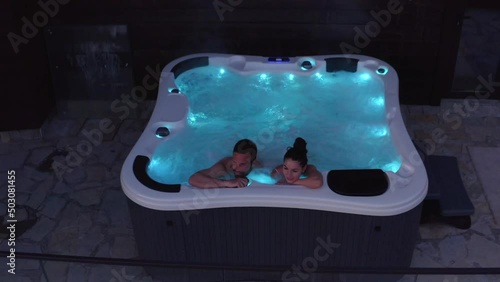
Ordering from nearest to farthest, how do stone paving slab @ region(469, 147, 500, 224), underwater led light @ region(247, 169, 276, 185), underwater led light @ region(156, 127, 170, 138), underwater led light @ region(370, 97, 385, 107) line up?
underwater led light @ region(247, 169, 276, 185)
underwater led light @ region(156, 127, 170, 138)
stone paving slab @ region(469, 147, 500, 224)
underwater led light @ region(370, 97, 385, 107)

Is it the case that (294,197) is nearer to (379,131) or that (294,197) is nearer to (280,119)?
(379,131)

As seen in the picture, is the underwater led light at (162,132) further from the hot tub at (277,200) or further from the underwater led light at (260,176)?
the underwater led light at (260,176)

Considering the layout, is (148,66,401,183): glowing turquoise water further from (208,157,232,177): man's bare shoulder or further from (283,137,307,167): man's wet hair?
(283,137,307,167): man's wet hair

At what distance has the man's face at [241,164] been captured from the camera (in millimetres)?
4293

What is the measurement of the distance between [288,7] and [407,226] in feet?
9.42

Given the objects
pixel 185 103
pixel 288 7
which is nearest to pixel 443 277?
pixel 185 103

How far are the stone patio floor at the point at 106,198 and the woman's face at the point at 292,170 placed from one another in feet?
3.83

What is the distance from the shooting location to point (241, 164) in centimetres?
432

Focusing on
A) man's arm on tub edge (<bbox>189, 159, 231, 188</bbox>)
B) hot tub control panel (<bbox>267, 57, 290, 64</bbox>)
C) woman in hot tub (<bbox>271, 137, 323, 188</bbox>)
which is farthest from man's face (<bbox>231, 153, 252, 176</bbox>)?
hot tub control panel (<bbox>267, 57, 290, 64</bbox>)

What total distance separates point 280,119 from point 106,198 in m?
1.76

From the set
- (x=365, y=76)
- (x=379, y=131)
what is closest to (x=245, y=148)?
(x=379, y=131)

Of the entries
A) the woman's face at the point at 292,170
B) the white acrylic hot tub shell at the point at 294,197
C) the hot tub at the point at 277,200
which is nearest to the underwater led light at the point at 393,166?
the hot tub at the point at 277,200

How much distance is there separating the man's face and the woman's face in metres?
0.41

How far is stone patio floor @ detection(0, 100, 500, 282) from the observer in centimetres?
439
